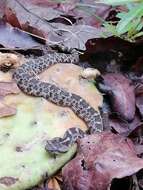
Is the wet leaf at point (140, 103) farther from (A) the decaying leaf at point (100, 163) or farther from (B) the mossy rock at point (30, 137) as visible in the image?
(A) the decaying leaf at point (100, 163)

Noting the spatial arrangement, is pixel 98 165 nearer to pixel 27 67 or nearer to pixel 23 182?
pixel 23 182

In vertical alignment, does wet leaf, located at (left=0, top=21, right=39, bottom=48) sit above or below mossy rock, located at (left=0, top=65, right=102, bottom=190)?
above

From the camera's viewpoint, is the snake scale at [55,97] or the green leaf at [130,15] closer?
the green leaf at [130,15]

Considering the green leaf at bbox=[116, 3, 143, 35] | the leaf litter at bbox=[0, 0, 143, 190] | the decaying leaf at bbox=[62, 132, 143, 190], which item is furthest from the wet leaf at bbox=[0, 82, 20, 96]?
the green leaf at bbox=[116, 3, 143, 35]

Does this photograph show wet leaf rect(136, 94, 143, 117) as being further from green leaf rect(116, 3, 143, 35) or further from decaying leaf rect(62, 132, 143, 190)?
green leaf rect(116, 3, 143, 35)

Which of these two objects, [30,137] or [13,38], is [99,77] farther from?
[30,137]

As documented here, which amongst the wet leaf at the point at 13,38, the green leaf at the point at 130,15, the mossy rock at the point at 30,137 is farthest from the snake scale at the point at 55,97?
the green leaf at the point at 130,15
